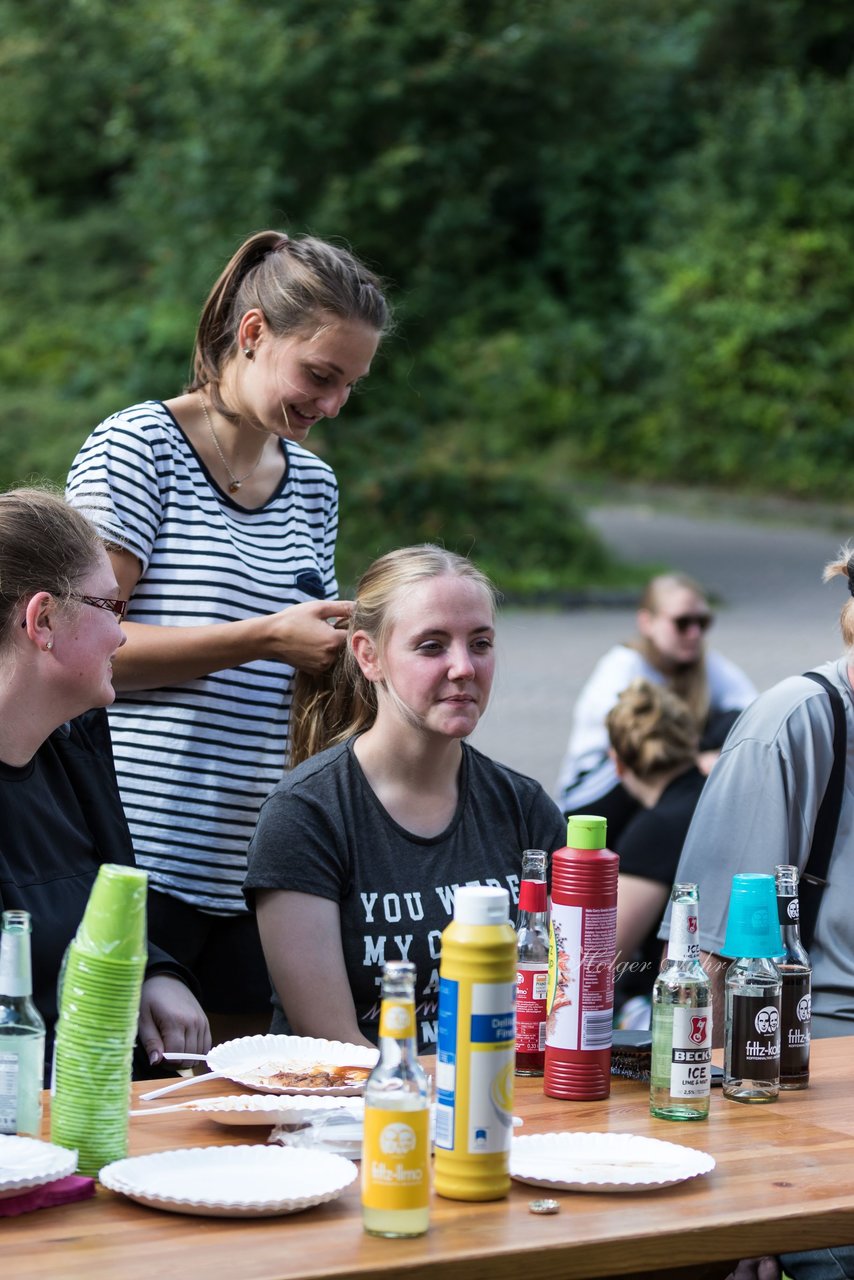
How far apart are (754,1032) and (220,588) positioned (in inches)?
51.7

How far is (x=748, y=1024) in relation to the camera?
7.50 feet

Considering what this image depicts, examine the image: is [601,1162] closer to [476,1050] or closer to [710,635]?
[476,1050]

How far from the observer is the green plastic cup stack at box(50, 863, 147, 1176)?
1.79 metres

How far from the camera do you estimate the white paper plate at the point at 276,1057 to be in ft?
7.20

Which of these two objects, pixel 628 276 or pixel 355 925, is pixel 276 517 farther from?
pixel 628 276

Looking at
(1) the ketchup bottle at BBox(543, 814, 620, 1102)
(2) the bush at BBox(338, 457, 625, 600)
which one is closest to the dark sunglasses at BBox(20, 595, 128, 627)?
(1) the ketchup bottle at BBox(543, 814, 620, 1102)

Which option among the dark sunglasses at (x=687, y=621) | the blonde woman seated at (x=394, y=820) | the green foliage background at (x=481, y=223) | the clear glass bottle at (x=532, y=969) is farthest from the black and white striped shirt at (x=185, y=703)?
the green foliage background at (x=481, y=223)

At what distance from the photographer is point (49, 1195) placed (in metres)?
1.78

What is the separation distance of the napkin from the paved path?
21.9 ft

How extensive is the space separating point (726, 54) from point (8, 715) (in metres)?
25.1

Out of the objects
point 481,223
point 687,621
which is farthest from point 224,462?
point 481,223

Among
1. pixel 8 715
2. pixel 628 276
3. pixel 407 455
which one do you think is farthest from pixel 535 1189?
pixel 628 276

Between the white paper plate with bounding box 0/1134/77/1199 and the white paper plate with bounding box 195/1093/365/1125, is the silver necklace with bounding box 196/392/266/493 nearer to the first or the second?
the white paper plate with bounding box 195/1093/365/1125

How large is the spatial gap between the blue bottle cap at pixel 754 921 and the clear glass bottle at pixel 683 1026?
0.36 feet
